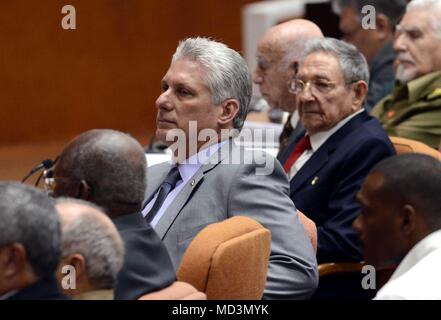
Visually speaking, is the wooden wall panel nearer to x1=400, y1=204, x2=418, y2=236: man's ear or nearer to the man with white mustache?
the man with white mustache

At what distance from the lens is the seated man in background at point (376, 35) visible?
4992 millimetres

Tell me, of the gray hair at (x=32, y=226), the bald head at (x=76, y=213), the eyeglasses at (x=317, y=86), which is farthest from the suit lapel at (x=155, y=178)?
the gray hair at (x=32, y=226)

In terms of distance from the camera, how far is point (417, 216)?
2.36m

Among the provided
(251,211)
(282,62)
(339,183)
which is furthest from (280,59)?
(251,211)

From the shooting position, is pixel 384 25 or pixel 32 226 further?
pixel 384 25

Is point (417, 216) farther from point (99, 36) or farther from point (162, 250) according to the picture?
point (99, 36)

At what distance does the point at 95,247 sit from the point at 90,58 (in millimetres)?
5549

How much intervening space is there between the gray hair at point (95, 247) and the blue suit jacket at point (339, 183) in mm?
1405

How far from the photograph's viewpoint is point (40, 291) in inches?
78.3

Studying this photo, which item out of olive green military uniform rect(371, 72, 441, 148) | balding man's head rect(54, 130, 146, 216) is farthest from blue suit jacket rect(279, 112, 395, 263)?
balding man's head rect(54, 130, 146, 216)

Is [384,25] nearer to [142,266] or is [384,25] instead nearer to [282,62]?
[282,62]

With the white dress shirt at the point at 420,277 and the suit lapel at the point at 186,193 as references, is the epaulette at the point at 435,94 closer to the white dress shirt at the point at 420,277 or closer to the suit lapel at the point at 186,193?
the suit lapel at the point at 186,193

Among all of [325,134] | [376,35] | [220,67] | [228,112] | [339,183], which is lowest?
[339,183]

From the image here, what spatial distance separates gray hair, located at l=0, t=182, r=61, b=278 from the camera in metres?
1.95
